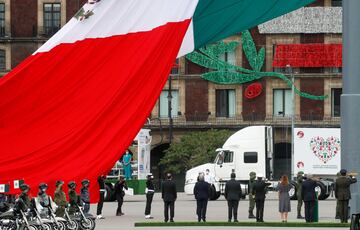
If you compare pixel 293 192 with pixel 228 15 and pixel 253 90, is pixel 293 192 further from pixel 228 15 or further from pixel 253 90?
pixel 228 15

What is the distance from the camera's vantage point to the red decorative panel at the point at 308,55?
3201 inches

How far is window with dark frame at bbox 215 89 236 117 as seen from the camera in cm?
8338

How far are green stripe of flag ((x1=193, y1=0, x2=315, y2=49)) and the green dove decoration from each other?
65926mm

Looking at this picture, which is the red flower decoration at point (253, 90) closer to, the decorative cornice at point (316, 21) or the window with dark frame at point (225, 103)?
the window with dark frame at point (225, 103)

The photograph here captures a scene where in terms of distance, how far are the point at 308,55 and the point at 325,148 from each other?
25628mm

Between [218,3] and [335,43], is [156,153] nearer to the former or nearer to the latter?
[335,43]

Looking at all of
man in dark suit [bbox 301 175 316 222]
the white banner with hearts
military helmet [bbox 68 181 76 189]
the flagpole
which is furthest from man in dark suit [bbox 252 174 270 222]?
the white banner with hearts

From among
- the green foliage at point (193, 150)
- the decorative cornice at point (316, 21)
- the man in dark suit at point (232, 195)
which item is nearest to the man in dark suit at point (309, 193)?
the man in dark suit at point (232, 195)

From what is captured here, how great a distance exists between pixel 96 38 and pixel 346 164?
649cm

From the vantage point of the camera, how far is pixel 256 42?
3265 inches

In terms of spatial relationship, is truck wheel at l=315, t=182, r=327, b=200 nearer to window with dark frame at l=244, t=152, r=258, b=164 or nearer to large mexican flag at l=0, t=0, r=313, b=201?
window with dark frame at l=244, t=152, r=258, b=164

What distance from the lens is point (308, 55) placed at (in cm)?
8175

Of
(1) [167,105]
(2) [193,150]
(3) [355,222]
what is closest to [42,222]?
(3) [355,222]

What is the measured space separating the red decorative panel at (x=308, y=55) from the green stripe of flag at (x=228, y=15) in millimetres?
65456
